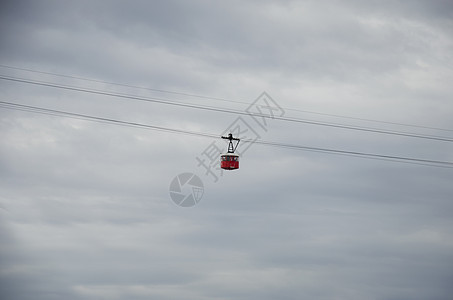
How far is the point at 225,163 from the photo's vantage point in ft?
136

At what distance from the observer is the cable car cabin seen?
41.4m

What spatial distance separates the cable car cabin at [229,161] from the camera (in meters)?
41.4

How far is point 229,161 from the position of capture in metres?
41.5

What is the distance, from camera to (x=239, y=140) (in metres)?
39.0

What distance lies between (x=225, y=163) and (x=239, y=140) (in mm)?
3443
